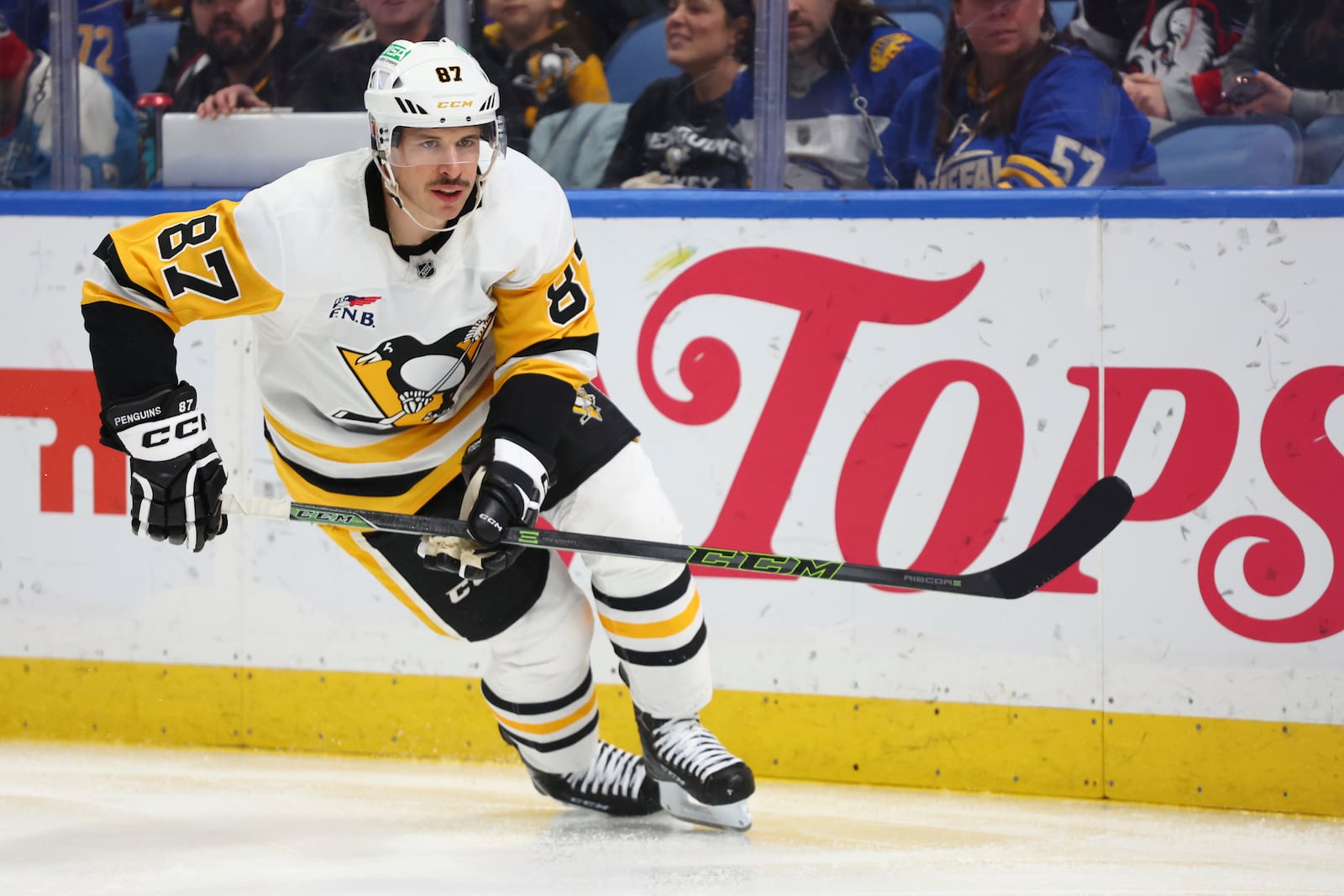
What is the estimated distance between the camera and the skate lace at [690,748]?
2373 millimetres

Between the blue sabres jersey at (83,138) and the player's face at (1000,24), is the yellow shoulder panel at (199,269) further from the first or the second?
the player's face at (1000,24)

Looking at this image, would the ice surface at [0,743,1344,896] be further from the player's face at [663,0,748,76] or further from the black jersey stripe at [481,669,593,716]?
the player's face at [663,0,748,76]

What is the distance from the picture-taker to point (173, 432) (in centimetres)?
218

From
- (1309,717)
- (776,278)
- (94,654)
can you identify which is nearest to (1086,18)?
(776,278)

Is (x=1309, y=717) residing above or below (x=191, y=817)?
above

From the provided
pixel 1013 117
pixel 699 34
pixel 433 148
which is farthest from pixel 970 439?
pixel 433 148

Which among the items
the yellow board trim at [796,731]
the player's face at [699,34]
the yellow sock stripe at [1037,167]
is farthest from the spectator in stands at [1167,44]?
the yellow board trim at [796,731]

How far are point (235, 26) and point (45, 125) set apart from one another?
1.56 feet

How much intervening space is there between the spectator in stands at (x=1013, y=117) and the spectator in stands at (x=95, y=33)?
1606 mm

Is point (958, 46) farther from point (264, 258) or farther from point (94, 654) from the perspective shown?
point (94, 654)

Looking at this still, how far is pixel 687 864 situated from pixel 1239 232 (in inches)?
55.3

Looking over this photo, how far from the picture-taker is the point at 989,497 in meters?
2.76

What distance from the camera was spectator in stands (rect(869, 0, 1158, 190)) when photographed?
2.82 meters

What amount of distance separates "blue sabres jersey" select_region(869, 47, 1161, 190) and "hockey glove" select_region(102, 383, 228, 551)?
53.4 inches
